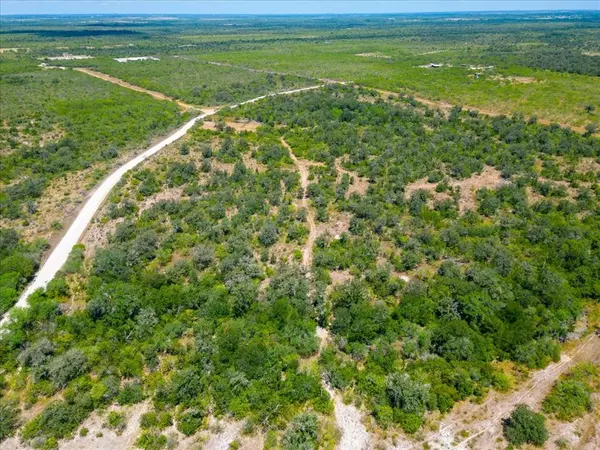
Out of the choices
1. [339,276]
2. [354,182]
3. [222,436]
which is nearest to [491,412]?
[339,276]

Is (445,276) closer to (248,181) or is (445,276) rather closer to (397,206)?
(397,206)

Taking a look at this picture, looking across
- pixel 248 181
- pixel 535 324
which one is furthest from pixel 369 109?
pixel 535 324

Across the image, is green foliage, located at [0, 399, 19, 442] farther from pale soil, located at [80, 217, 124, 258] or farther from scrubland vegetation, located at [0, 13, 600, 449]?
pale soil, located at [80, 217, 124, 258]

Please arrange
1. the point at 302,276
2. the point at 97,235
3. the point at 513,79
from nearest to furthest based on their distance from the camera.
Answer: the point at 302,276 < the point at 97,235 < the point at 513,79

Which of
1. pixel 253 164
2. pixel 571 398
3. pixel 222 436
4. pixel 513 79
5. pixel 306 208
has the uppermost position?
pixel 513 79

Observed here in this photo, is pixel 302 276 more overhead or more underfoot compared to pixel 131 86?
more underfoot

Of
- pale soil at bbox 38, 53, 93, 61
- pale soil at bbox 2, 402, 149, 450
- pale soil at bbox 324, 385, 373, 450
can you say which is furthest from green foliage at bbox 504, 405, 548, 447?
pale soil at bbox 38, 53, 93, 61

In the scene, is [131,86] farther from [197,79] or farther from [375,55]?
[375,55]
